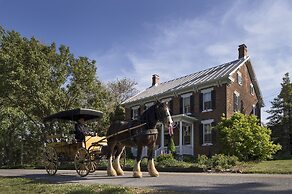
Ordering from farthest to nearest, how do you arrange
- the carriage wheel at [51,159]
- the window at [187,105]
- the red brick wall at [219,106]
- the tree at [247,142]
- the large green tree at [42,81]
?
1. the window at [187,105]
2. the red brick wall at [219,106]
3. the large green tree at [42,81]
4. the tree at [247,142]
5. the carriage wheel at [51,159]

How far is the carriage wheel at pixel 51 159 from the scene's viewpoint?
51.6 ft

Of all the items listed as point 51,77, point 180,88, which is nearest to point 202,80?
point 180,88

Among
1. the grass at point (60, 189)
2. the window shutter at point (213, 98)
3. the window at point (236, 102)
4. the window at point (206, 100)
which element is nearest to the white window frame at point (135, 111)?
the window at point (206, 100)

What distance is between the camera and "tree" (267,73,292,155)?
39159 mm

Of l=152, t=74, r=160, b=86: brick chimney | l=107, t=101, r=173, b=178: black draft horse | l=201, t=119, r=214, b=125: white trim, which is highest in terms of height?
l=152, t=74, r=160, b=86: brick chimney

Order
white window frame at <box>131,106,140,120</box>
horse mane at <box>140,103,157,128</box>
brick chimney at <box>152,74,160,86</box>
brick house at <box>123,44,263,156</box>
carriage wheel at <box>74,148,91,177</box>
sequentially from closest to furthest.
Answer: horse mane at <box>140,103,157,128</box>
carriage wheel at <box>74,148,91,177</box>
brick house at <box>123,44,263,156</box>
white window frame at <box>131,106,140,120</box>
brick chimney at <box>152,74,160,86</box>

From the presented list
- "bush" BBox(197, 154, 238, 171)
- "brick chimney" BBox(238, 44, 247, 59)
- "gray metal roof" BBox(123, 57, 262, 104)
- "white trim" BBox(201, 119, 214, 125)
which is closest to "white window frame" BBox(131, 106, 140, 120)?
"gray metal roof" BBox(123, 57, 262, 104)

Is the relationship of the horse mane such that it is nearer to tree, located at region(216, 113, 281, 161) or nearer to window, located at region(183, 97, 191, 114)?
tree, located at region(216, 113, 281, 161)

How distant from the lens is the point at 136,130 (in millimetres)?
13469

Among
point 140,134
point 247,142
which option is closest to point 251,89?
point 247,142

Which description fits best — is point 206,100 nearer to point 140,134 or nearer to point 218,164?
point 218,164

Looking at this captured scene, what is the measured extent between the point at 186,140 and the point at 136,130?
2250 centimetres

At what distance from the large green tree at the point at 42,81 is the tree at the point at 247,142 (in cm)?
1084

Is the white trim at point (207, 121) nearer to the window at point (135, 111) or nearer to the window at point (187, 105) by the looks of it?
the window at point (187, 105)
